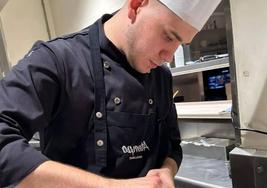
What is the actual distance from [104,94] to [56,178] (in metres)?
0.26

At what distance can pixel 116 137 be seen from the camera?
0.79 m

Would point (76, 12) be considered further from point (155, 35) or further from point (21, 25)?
point (155, 35)

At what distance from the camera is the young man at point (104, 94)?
0.66m

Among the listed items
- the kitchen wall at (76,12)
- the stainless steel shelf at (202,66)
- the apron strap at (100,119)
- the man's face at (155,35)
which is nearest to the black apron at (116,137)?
the apron strap at (100,119)

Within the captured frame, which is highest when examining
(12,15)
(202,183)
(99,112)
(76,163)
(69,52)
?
(12,15)

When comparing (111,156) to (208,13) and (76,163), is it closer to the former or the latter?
(76,163)

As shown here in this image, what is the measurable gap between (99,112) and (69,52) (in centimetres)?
17

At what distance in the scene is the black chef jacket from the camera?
0.61 m

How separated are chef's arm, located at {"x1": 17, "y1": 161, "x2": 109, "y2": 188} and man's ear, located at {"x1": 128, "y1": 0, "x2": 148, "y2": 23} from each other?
42cm

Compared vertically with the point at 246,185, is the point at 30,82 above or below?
above

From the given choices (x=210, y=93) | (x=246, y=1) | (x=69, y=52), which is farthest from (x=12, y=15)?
(x=246, y=1)

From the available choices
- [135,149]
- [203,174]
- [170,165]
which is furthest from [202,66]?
[135,149]

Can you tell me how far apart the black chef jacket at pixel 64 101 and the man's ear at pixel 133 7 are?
0.09 meters

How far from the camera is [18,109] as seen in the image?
0.63 metres
